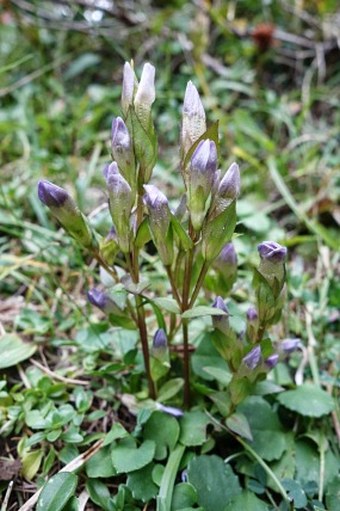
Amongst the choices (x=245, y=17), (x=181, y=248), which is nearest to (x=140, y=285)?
(x=181, y=248)

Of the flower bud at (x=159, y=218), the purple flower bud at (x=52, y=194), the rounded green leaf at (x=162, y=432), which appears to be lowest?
the rounded green leaf at (x=162, y=432)

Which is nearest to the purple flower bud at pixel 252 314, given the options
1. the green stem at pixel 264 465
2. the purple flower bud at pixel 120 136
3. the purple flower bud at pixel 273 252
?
the purple flower bud at pixel 273 252

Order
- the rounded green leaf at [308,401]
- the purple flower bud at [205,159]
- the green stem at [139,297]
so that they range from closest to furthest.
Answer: the purple flower bud at [205,159] < the green stem at [139,297] < the rounded green leaf at [308,401]

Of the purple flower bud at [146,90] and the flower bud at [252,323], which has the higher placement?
the purple flower bud at [146,90]

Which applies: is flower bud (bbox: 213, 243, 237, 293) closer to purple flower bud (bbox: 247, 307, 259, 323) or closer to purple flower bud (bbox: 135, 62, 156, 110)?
purple flower bud (bbox: 247, 307, 259, 323)

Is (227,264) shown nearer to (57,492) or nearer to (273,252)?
(273,252)

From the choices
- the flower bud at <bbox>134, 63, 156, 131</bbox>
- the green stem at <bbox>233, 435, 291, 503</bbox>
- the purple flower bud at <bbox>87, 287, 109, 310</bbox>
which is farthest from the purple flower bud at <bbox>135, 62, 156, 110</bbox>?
the green stem at <bbox>233, 435, 291, 503</bbox>

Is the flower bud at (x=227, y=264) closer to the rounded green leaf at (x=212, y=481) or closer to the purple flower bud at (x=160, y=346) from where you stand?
the purple flower bud at (x=160, y=346)
